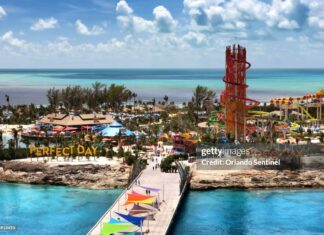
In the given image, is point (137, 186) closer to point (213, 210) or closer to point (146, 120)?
point (213, 210)

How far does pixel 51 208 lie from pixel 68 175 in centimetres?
1002

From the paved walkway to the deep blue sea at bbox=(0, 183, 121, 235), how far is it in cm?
228

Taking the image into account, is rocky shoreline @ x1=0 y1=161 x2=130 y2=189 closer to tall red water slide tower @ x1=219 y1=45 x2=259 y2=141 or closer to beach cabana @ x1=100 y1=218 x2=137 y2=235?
beach cabana @ x1=100 y1=218 x2=137 y2=235

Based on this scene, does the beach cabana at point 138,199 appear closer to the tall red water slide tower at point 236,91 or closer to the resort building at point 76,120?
the tall red water slide tower at point 236,91

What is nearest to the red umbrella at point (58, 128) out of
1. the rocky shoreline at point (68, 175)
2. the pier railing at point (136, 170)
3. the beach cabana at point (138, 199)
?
the rocky shoreline at point (68, 175)

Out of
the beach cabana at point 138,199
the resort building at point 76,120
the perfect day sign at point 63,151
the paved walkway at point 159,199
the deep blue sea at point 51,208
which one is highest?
the resort building at point 76,120

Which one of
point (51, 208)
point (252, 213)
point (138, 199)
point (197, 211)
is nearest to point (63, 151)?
→ point (51, 208)

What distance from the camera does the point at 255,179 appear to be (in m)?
53.7

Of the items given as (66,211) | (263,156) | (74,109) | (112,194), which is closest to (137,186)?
(112,194)

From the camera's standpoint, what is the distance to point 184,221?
41.5 m

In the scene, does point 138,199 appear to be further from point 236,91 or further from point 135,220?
point 236,91

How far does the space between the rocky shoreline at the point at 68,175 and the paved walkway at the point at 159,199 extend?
10.9ft

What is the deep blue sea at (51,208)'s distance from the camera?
4000 cm

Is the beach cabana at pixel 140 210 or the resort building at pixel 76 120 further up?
the resort building at pixel 76 120
